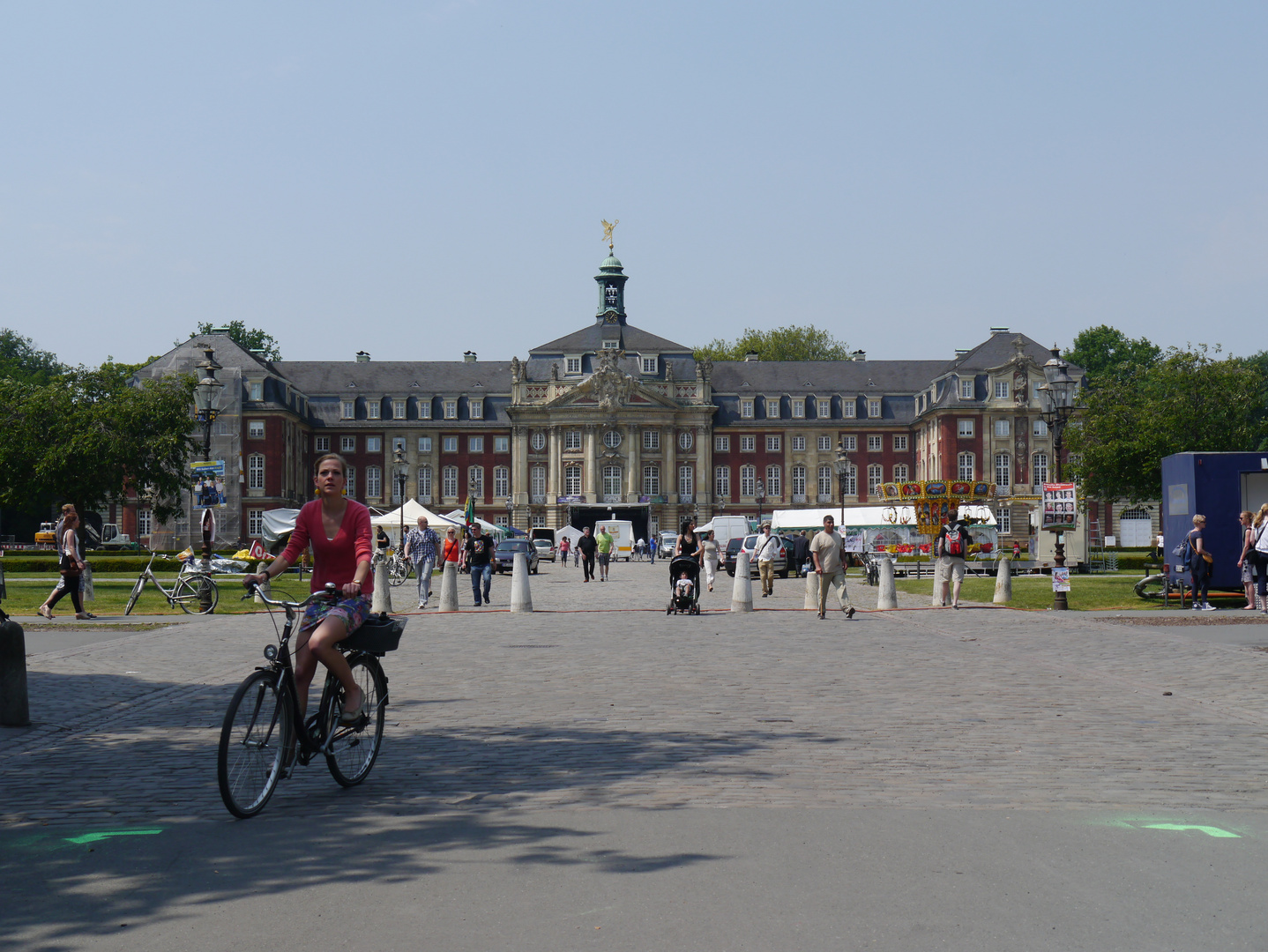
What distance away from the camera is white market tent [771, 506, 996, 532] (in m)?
54.2

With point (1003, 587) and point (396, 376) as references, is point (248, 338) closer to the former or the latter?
point (396, 376)

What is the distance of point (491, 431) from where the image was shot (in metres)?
106

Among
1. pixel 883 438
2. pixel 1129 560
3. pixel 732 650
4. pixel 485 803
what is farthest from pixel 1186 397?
pixel 485 803

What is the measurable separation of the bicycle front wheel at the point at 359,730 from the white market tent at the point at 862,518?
4536cm

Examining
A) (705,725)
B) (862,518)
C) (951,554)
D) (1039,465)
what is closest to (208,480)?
(951,554)

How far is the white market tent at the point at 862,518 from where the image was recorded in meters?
54.2

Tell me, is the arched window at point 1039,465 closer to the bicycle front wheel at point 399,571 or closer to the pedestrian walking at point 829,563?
the bicycle front wheel at point 399,571

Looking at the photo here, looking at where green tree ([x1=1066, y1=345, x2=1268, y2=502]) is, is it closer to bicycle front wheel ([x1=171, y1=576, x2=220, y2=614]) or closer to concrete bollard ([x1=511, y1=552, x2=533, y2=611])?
Result: concrete bollard ([x1=511, y1=552, x2=533, y2=611])

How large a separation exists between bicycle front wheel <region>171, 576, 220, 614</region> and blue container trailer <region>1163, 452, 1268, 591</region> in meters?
18.5

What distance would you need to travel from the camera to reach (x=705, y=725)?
9.70 meters

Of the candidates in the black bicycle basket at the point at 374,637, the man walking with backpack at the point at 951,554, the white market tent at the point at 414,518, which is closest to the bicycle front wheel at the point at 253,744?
the black bicycle basket at the point at 374,637

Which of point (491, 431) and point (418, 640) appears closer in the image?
point (418, 640)

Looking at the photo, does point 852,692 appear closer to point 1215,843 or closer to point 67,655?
point 1215,843

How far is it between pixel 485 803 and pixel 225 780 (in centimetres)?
135
